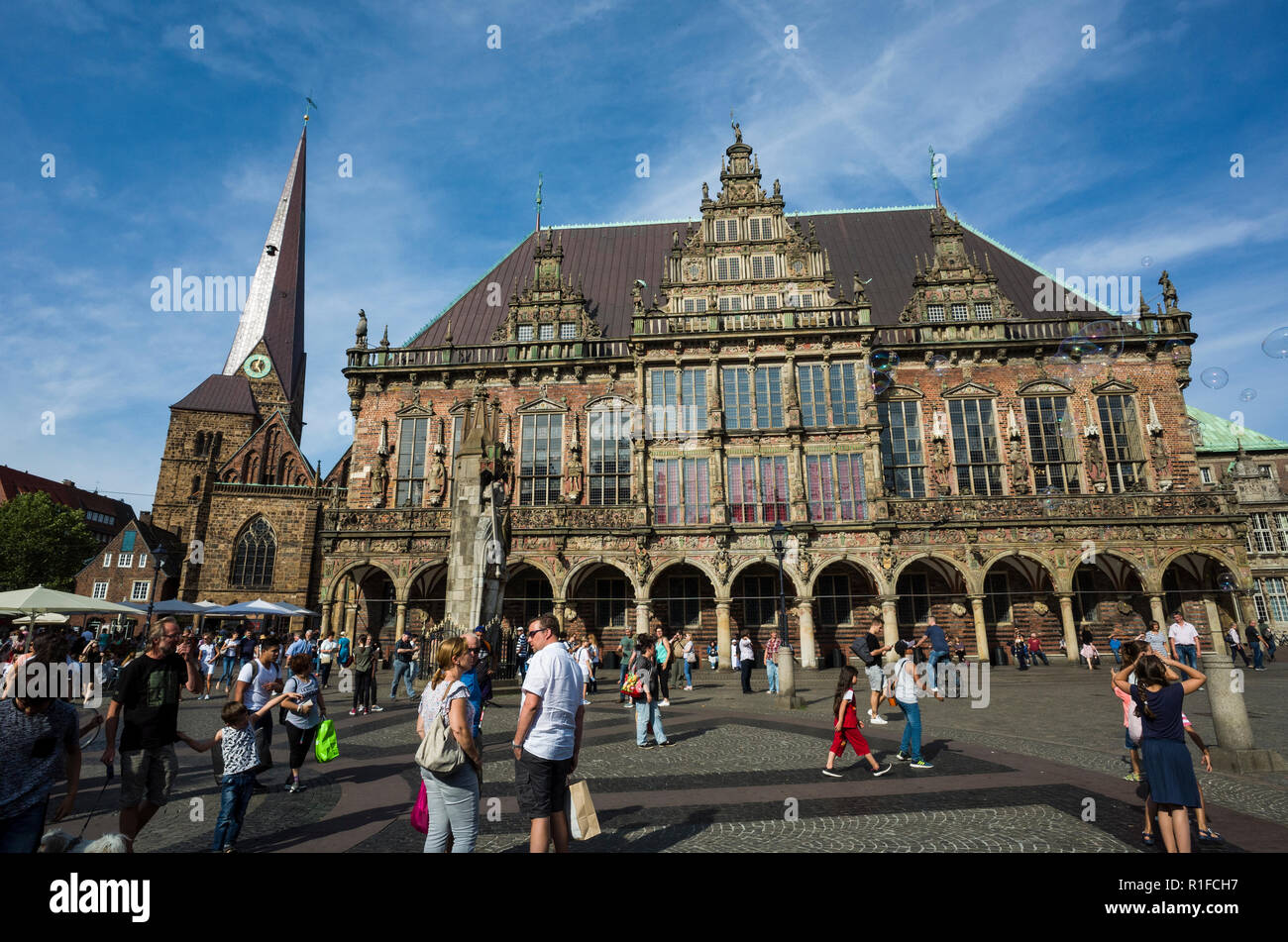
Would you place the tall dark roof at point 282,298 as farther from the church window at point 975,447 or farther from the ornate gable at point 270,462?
the church window at point 975,447

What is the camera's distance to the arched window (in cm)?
3862

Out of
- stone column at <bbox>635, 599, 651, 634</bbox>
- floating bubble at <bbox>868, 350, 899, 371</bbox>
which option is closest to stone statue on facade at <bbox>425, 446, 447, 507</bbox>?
stone column at <bbox>635, 599, 651, 634</bbox>

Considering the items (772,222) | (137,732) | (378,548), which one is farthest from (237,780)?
(772,222)

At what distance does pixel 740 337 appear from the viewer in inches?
1086

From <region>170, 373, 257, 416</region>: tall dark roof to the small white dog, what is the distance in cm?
6047

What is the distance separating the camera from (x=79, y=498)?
76250 mm

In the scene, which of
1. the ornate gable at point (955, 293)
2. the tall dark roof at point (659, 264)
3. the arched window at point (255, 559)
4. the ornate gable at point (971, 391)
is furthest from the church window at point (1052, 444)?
the arched window at point (255, 559)

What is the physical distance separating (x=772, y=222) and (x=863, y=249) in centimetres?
740

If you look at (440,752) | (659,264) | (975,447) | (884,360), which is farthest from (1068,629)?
(440,752)

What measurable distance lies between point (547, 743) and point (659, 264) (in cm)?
3394

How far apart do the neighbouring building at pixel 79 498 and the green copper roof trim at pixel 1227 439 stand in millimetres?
98318

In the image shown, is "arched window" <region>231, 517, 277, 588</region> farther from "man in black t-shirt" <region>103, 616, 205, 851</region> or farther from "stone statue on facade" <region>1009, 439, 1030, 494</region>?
"stone statue on facade" <region>1009, 439, 1030, 494</region>

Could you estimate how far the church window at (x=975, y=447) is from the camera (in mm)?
27516

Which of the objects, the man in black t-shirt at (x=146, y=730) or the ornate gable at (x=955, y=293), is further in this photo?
the ornate gable at (x=955, y=293)
